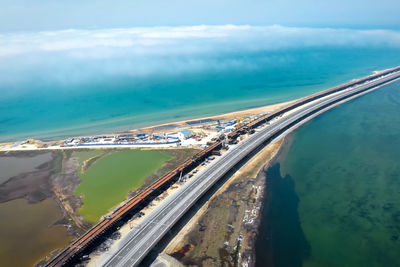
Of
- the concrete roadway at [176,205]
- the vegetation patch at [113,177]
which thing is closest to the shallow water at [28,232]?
the vegetation patch at [113,177]

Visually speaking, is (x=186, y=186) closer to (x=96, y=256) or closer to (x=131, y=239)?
(x=131, y=239)

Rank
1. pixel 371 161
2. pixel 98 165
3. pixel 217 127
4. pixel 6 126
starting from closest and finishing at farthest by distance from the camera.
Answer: pixel 371 161 → pixel 98 165 → pixel 217 127 → pixel 6 126

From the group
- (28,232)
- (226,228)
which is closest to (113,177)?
(28,232)

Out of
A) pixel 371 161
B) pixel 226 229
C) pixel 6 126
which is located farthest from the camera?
pixel 6 126

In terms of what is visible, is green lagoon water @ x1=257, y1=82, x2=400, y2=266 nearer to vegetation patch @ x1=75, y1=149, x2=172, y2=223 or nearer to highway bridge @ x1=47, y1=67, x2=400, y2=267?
highway bridge @ x1=47, y1=67, x2=400, y2=267

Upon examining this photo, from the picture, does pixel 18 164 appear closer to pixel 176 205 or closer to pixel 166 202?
pixel 166 202

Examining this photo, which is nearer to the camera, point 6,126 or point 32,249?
point 32,249

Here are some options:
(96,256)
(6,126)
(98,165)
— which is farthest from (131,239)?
(6,126)
